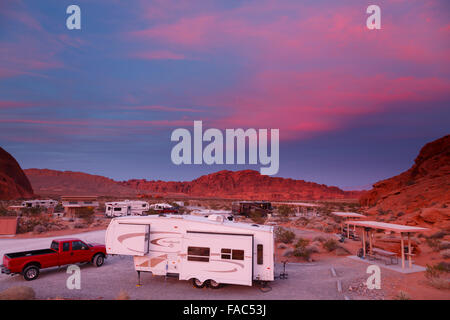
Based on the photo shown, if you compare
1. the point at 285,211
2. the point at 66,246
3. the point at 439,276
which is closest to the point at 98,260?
the point at 66,246

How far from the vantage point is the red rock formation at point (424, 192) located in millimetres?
24297

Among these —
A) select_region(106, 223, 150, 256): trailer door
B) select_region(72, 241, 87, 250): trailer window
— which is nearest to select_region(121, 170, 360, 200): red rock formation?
select_region(72, 241, 87, 250): trailer window

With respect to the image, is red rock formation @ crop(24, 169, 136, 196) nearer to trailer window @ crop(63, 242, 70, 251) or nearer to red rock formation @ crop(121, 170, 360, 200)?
red rock formation @ crop(121, 170, 360, 200)

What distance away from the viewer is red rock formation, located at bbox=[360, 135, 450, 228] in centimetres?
2430

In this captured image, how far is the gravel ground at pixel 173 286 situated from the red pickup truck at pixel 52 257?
1.38 ft

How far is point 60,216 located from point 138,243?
32600 mm

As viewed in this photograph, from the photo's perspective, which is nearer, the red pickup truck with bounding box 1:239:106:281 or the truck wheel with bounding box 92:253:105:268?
the red pickup truck with bounding box 1:239:106:281

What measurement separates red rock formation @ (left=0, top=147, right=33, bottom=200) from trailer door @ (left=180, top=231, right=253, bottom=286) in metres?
84.8

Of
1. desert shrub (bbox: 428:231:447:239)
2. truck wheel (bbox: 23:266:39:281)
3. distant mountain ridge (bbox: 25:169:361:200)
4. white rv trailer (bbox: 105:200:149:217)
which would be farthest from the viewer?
distant mountain ridge (bbox: 25:169:361:200)

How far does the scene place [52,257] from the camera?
1181 cm

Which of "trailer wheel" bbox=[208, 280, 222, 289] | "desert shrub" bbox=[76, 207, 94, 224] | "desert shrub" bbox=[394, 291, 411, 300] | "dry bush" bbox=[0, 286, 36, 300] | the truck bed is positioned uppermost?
the truck bed

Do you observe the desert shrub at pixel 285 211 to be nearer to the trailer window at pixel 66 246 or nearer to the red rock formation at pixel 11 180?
the trailer window at pixel 66 246

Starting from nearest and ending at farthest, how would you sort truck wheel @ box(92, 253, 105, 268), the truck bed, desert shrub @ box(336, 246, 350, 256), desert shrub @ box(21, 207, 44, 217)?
the truck bed, truck wheel @ box(92, 253, 105, 268), desert shrub @ box(336, 246, 350, 256), desert shrub @ box(21, 207, 44, 217)

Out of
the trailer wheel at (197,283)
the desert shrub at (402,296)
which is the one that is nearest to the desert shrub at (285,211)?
the desert shrub at (402,296)
